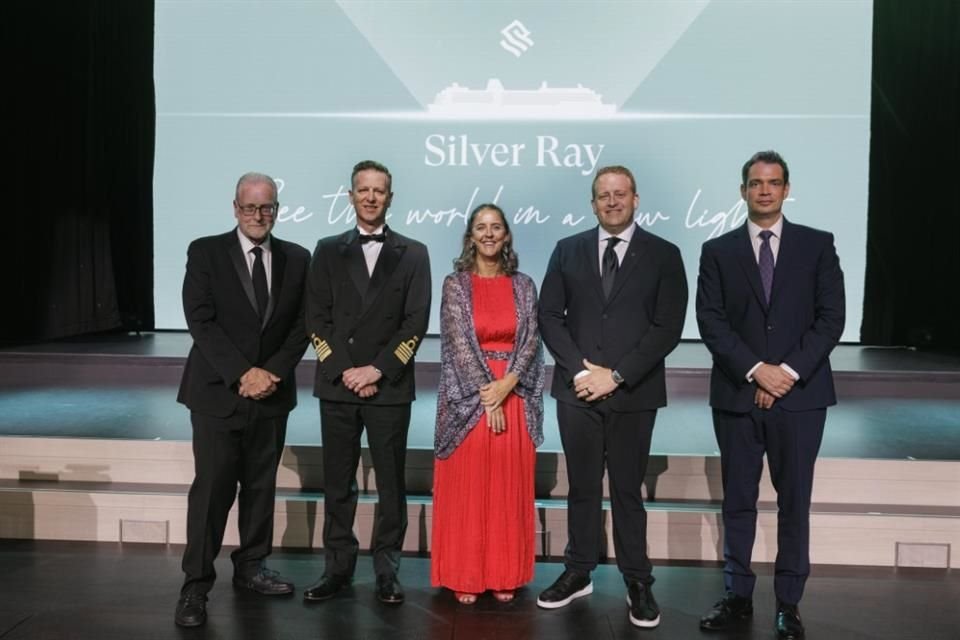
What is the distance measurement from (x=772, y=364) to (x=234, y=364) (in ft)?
5.91

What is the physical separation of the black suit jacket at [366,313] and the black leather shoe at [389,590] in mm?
636

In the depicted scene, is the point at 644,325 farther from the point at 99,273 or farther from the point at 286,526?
the point at 99,273

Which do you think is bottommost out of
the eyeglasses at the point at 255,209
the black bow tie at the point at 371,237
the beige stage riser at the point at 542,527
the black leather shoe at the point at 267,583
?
the black leather shoe at the point at 267,583

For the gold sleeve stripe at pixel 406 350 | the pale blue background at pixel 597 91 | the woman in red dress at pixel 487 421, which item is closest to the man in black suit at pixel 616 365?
the woman in red dress at pixel 487 421

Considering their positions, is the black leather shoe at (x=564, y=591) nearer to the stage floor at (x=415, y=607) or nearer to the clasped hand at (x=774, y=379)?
the stage floor at (x=415, y=607)

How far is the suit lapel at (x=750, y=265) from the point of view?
9.03ft

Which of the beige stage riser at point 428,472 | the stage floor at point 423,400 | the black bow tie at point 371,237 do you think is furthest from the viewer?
the stage floor at point 423,400

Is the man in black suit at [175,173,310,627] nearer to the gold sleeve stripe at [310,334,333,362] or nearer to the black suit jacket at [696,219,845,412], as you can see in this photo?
the gold sleeve stripe at [310,334,333,362]

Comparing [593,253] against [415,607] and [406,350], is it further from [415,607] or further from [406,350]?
[415,607]

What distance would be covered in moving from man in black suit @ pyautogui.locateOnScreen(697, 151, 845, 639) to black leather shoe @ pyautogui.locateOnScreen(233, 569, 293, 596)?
1.47m

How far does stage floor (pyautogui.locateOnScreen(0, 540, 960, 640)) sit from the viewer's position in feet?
8.91

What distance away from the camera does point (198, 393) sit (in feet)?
9.38

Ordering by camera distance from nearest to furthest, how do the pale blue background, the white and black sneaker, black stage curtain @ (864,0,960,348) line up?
the white and black sneaker → the pale blue background → black stage curtain @ (864,0,960,348)

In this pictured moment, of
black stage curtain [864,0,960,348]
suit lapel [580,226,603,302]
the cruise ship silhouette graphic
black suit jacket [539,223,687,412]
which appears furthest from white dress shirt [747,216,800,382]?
black stage curtain [864,0,960,348]
